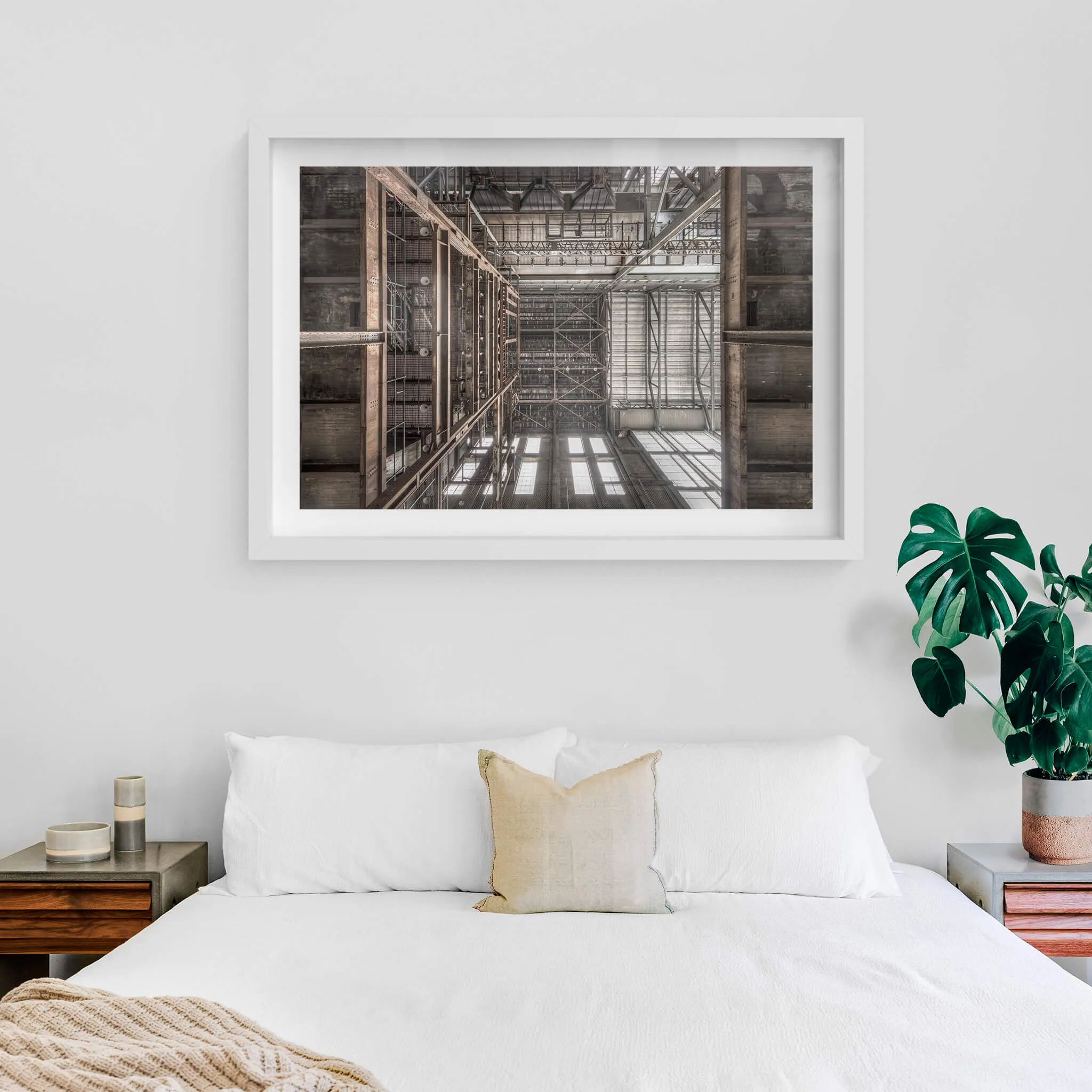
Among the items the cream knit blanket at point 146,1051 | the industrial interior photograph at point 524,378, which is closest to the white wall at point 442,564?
the industrial interior photograph at point 524,378

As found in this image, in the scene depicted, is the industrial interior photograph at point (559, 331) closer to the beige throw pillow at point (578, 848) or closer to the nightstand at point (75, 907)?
the beige throw pillow at point (578, 848)

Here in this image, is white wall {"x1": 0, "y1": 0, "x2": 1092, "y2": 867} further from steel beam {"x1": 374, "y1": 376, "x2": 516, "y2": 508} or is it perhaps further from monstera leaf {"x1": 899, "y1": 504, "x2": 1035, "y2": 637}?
monstera leaf {"x1": 899, "y1": 504, "x2": 1035, "y2": 637}

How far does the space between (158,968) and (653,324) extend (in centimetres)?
180

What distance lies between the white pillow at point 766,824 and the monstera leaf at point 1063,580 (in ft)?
2.13

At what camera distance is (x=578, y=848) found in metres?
2.11

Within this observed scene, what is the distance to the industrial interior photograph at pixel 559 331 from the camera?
2.60 metres

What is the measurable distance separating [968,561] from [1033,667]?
0.89 feet

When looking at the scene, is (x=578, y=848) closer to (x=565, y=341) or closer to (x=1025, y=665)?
(x=1025, y=665)

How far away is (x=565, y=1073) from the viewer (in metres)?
1.46

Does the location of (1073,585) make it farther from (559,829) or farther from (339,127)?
(339,127)

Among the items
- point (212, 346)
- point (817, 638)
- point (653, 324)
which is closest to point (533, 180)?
point (653, 324)

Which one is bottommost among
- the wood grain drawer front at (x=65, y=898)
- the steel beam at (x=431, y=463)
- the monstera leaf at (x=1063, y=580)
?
the wood grain drawer front at (x=65, y=898)

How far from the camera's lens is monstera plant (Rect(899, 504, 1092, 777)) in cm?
229

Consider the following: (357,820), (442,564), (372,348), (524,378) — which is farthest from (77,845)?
(524,378)
